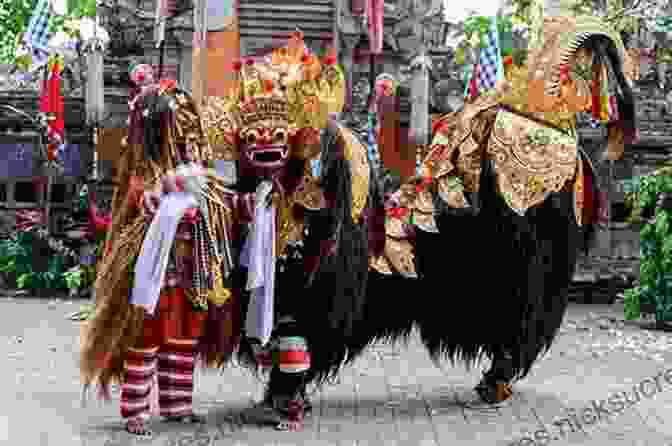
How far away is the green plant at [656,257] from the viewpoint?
12.3 meters

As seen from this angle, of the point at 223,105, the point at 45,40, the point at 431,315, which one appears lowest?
the point at 431,315

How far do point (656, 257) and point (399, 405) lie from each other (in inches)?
228

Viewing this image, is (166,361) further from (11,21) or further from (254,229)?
(11,21)

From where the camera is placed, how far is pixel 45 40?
14.1m

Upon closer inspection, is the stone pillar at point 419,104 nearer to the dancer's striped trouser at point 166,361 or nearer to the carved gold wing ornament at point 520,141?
the carved gold wing ornament at point 520,141

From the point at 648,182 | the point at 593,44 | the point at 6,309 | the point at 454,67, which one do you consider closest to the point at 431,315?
the point at 593,44

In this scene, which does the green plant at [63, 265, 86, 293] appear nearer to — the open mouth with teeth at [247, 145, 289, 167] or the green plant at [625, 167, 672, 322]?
the green plant at [625, 167, 672, 322]

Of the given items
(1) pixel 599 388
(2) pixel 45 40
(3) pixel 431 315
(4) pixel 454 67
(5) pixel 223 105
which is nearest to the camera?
(5) pixel 223 105

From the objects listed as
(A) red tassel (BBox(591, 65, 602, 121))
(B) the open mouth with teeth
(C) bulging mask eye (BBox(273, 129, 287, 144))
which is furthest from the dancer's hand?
(A) red tassel (BBox(591, 65, 602, 121))

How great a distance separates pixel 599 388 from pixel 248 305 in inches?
123

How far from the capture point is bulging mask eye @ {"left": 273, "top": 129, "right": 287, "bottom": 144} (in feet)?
21.7

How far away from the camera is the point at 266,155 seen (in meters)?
6.62

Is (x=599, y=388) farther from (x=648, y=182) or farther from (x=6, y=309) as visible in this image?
(x=6, y=309)

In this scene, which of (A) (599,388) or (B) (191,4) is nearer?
A: (A) (599,388)
